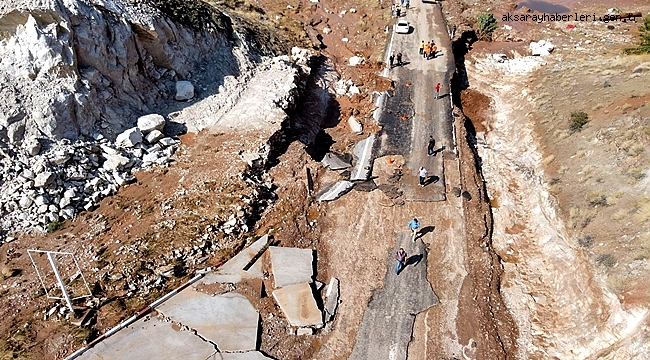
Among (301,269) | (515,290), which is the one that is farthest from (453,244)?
(301,269)

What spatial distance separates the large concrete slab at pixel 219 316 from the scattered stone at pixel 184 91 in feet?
39.9

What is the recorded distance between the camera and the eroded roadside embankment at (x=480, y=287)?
16.3 m

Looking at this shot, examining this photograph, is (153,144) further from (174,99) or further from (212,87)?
(212,87)

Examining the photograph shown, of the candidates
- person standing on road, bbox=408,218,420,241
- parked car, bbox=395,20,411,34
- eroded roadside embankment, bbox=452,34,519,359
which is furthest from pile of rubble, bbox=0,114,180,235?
parked car, bbox=395,20,411,34

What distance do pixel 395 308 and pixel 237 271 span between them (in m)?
6.40

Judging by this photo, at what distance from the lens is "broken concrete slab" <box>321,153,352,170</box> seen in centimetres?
2350

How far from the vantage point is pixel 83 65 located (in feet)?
69.3

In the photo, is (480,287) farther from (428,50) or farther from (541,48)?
(541,48)

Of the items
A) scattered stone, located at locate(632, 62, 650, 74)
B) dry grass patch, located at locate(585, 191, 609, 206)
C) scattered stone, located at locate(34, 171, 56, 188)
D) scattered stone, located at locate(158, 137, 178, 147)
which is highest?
scattered stone, located at locate(34, 171, 56, 188)

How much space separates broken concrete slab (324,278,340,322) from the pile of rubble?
33.5 feet

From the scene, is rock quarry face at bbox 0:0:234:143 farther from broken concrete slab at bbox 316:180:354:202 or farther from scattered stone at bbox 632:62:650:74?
scattered stone at bbox 632:62:650:74

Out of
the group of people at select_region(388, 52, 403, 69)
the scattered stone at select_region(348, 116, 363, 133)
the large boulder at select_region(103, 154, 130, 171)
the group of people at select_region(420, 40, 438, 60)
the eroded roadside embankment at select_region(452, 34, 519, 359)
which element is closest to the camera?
the eroded roadside embankment at select_region(452, 34, 519, 359)

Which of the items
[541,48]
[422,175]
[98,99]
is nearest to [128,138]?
[98,99]

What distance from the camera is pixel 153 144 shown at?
21.9 metres
